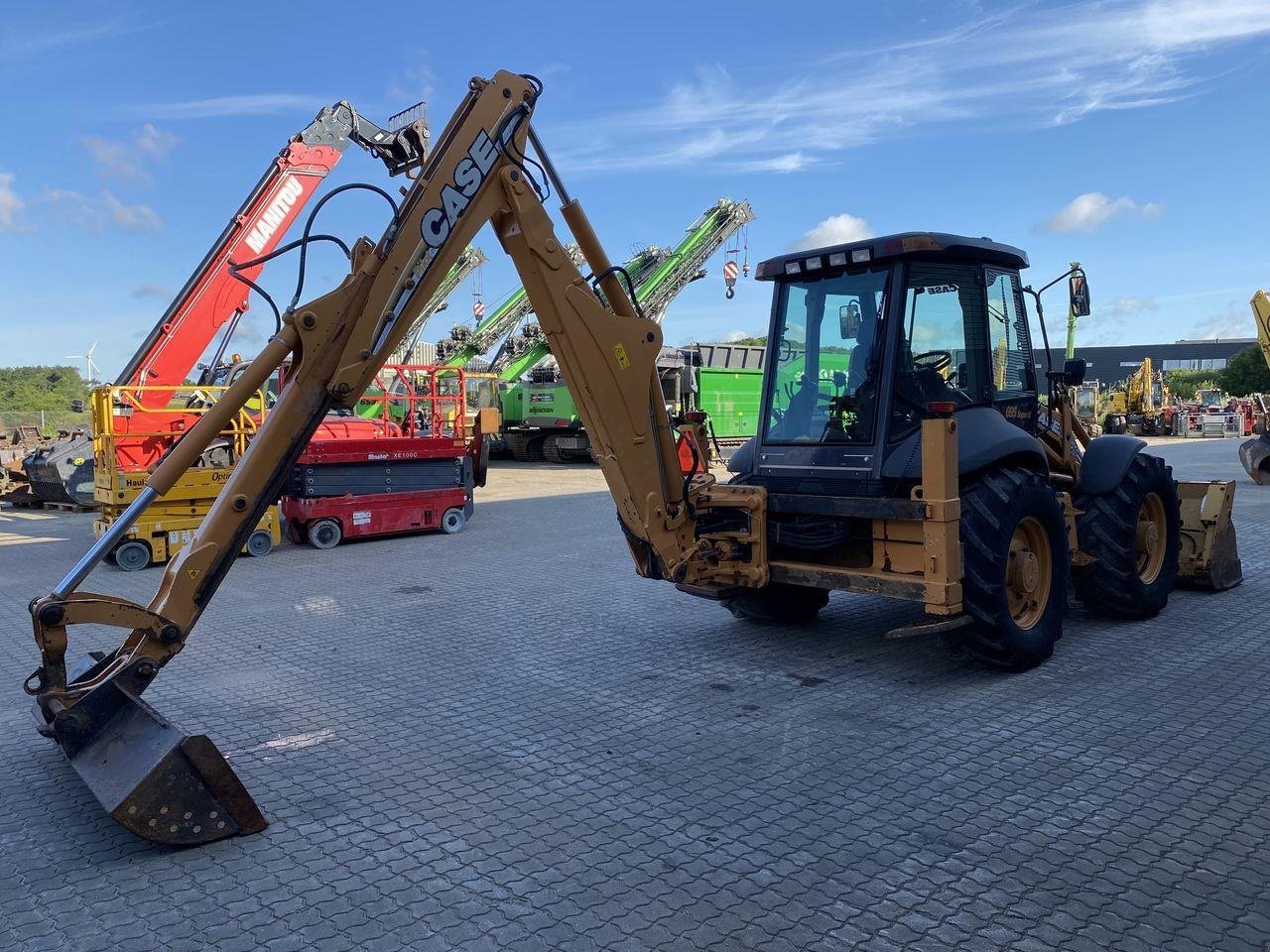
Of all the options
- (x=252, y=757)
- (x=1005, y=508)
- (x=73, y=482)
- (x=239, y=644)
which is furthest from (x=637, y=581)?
(x=73, y=482)

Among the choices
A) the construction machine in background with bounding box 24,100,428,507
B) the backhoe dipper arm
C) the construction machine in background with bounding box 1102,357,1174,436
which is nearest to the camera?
the backhoe dipper arm

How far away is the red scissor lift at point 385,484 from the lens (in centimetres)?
1188

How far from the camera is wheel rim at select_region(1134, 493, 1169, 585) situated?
746 cm

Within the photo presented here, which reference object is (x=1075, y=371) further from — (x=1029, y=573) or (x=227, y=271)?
(x=227, y=271)

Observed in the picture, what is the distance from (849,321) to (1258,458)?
1501 centimetres

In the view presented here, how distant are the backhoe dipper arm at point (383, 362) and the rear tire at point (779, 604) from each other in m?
0.77

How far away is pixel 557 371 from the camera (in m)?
25.5

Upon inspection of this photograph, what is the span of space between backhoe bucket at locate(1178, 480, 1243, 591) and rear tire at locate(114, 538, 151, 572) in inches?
417

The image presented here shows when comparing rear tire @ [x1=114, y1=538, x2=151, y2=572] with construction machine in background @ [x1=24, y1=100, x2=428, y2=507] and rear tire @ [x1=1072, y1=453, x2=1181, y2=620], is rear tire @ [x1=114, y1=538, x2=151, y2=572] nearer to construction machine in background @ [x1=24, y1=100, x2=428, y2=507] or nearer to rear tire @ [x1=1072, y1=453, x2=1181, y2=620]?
construction machine in background @ [x1=24, y1=100, x2=428, y2=507]

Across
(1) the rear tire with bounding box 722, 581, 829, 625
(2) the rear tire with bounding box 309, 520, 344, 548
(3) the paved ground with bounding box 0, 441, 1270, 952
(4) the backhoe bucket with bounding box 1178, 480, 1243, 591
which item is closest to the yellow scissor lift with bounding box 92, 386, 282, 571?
(2) the rear tire with bounding box 309, 520, 344, 548

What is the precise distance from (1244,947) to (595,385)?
3.99 m

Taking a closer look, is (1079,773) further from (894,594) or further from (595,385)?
(595,385)

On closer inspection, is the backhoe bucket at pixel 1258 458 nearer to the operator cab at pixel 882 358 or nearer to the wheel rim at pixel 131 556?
the operator cab at pixel 882 358

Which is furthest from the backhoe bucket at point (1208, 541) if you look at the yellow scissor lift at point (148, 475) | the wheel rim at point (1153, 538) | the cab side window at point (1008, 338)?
the yellow scissor lift at point (148, 475)
